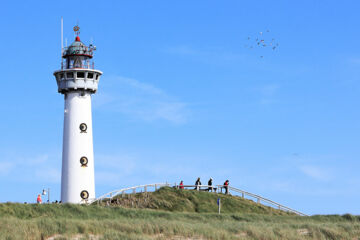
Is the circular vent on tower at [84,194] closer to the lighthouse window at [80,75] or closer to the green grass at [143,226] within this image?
the green grass at [143,226]

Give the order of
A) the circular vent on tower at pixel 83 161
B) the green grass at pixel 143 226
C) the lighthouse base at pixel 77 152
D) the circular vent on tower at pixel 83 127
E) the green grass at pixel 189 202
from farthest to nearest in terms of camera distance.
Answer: the circular vent on tower at pixel 83 127, the circular vent on tower at pixel 83 161, the lighthouse base at pixel 77 152, the green grass at pixel 189 202, the green grass at pixel 143 226

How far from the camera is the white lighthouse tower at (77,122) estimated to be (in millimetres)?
53938

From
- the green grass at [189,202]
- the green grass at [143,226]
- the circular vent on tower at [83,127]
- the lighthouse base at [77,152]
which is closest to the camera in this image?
the green grass at [143,226]

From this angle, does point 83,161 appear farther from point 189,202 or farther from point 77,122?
point 189,202

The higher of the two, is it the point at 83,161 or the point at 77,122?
the point at 77,122

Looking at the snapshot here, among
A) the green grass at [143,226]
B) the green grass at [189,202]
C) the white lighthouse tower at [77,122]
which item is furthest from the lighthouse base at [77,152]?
the green grass at [143,226]

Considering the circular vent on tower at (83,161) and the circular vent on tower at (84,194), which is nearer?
the circular vent on tower at (84,194)

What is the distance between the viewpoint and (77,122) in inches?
2175

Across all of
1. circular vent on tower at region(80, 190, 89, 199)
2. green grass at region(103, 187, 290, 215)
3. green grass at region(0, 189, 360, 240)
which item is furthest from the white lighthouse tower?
green grass at region(0, 189, 360, 240)

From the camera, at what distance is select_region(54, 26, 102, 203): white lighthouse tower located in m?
53.9

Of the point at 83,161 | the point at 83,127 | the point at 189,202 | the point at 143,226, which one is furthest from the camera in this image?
the point at 83,127

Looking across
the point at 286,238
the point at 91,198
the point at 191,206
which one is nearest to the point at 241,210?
the point at 191,206

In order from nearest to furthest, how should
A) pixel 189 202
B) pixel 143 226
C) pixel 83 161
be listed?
pixel 143 226 → pixel 189 202 → pixel 83 161

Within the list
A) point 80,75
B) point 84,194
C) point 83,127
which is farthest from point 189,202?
point 80,75
